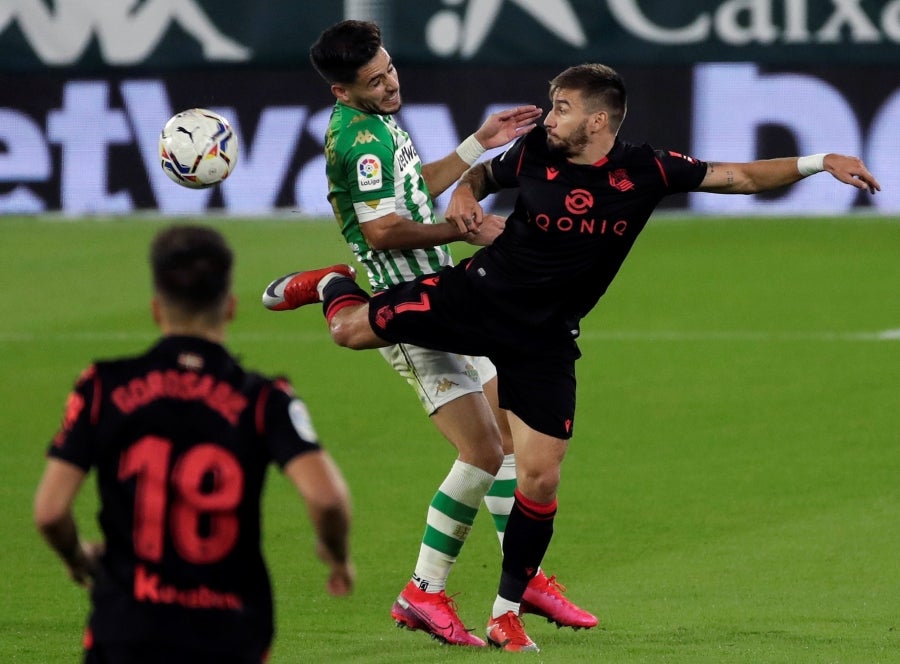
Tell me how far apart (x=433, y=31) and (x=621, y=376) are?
7630mm

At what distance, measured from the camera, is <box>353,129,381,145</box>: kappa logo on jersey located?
6.49m

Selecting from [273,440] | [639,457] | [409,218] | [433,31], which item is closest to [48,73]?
[433,31]

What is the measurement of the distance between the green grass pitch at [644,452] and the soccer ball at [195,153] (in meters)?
1.81

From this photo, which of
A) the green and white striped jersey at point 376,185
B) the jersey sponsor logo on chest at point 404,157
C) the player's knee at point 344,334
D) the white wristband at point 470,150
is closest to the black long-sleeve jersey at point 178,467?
the player's knee at point 344,334

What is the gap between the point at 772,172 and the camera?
625cm

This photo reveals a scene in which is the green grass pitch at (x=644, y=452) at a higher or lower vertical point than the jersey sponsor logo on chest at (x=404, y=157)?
lower

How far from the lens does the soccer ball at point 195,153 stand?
7371 mm

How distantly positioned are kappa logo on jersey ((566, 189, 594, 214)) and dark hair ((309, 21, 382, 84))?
105 centimetres

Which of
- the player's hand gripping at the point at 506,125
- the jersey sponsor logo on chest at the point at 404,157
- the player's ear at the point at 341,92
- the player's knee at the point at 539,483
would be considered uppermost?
the player's ear at the point at 341,92

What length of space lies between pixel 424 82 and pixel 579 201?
12.9m

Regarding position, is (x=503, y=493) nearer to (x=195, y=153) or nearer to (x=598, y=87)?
(x=598, y=87)

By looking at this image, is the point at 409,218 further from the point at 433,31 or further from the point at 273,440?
the point at 433,31

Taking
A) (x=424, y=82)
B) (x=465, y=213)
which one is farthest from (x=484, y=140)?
(x=424, y=82)

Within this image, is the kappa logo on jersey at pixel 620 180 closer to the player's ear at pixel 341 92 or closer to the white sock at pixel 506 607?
the player's ear at pixel 341 92
